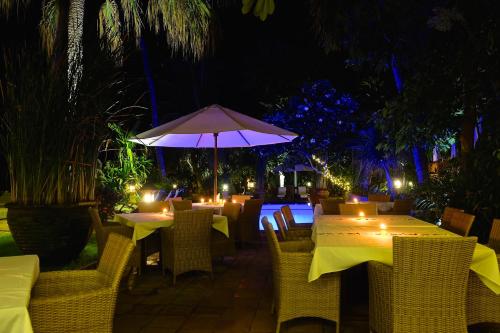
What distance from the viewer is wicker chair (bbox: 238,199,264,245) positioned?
24.2 ft

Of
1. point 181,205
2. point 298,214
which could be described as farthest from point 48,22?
point 298,214

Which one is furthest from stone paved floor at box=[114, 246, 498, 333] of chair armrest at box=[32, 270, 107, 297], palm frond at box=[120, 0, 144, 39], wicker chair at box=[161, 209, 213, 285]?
palm frond at box=[120, 0, 144, 39]

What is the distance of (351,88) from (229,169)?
555 cm

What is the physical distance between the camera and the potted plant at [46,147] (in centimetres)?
504

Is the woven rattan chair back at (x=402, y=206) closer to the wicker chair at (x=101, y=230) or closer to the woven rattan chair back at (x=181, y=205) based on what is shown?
the woven rattan chair back at (x=181, y=205)

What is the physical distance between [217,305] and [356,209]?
98.1 inches

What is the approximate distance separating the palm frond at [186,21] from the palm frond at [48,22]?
143 centimetres

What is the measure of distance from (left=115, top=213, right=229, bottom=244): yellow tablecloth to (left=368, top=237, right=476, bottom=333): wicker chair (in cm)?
292

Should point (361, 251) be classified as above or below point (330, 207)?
below

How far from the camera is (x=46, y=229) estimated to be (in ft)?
17.3

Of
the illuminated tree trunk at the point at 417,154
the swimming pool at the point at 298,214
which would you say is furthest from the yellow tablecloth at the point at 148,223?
the illuminated tree trunk at the point at 417,154

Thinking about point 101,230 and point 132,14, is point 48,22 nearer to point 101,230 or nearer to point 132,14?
point 132,14

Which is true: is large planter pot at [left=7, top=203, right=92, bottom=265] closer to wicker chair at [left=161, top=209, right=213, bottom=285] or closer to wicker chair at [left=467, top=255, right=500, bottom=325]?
wicker chair at [left=161, top=209, right=213, bottom=285]

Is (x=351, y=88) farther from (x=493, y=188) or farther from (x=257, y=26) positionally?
(x=493, y=188)
